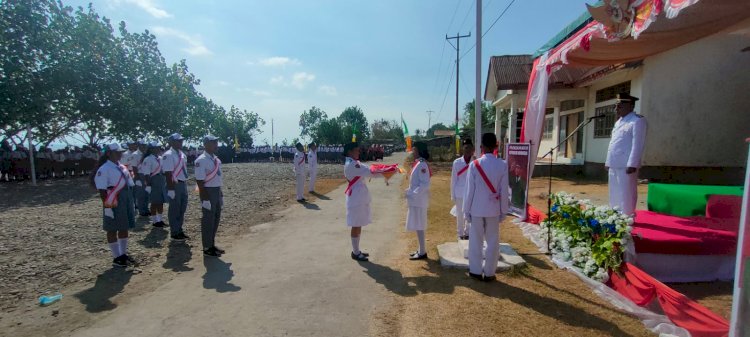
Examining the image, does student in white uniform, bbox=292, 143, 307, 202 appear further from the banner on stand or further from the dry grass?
the dry grass

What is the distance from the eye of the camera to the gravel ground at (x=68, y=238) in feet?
15.7

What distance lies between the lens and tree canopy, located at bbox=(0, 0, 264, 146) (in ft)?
58.1

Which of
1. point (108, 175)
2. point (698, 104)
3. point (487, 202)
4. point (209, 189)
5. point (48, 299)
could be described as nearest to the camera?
point (48, 299)

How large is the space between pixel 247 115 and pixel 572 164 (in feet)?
162

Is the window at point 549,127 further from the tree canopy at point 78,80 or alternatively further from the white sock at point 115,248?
the tree canopy at point 78,80

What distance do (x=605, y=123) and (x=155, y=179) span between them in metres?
13.8

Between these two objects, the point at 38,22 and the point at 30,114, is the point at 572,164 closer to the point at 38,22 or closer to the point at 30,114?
the point at 30,114

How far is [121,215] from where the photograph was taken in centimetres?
524

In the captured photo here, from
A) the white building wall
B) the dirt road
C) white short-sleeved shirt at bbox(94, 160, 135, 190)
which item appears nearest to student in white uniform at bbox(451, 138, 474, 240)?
the dirt road

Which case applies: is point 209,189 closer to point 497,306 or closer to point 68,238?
point 68,238

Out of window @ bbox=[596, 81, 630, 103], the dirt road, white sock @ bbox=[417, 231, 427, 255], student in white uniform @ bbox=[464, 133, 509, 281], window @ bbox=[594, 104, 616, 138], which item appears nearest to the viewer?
the dirt road

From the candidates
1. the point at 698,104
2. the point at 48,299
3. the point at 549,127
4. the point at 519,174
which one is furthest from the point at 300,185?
the point at 549,127

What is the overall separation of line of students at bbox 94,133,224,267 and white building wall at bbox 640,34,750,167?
37.1ft

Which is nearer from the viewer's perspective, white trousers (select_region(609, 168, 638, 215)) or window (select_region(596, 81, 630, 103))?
white trousers (select_region(609, 168, 638, 215))
